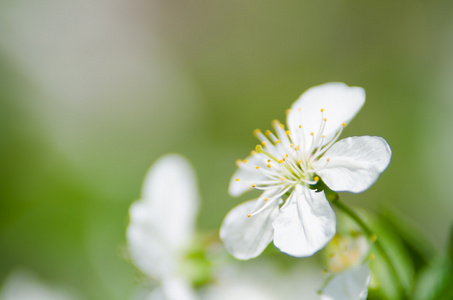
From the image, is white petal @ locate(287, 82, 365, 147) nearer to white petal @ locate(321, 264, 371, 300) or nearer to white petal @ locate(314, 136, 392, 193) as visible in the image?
white petal @ locate(314, 136, 392, 193)

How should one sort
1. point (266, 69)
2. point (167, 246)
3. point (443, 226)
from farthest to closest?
point (266, 69)
point (443, 226)
point (167, 246)

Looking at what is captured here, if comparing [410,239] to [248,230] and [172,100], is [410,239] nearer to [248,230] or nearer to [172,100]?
[248,230]

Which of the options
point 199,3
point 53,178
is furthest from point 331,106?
point 199,3

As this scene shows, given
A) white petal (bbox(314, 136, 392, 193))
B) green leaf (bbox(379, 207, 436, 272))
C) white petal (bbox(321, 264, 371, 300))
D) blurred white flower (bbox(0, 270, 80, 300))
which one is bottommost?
white petal (bbox(321, 264, 371, 300))

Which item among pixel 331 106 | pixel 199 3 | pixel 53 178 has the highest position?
pixel 199 3

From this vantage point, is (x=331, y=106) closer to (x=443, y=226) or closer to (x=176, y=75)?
(x=443, y=226)

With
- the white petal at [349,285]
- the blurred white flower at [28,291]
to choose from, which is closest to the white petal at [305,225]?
the white petal at [349,285]

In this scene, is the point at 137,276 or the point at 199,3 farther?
the point at 199,3

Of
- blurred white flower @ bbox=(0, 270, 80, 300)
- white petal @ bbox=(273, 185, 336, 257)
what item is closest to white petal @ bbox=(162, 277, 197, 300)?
white petal @ bbox=(273, 185, 336, 257)
